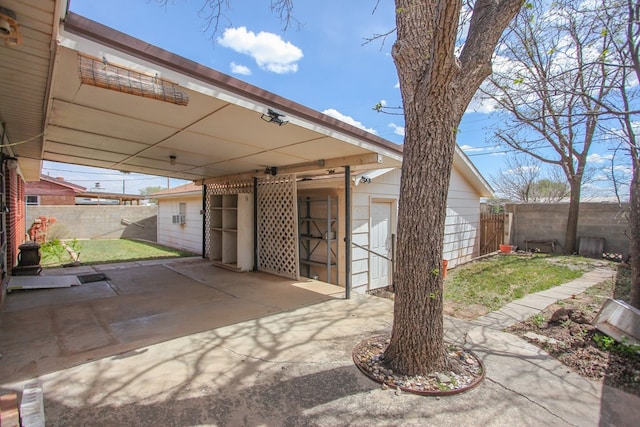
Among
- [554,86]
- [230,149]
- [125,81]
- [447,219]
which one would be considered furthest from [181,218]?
[554,86]

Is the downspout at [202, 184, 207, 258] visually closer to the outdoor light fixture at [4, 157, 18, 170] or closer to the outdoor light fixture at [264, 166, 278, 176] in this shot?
the outdoor light fixture at [264, 166, 278, 176]

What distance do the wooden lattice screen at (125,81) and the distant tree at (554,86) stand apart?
3339mm

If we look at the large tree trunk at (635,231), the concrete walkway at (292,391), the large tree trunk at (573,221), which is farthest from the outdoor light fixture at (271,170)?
the large tree trunk at (573,221)

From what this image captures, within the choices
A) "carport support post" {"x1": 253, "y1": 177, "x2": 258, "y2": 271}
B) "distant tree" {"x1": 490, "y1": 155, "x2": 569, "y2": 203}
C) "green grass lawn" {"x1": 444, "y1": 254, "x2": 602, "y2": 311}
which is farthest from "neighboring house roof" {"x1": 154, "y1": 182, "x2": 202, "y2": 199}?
"distant tree" {"x1": 490, "y1": 155, "x2": 569, "y2": 203}

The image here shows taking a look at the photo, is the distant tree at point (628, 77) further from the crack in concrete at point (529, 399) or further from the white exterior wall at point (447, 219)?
the white exterior wall at point (447, 219)

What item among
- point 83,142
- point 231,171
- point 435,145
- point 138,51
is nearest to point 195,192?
point 231,171

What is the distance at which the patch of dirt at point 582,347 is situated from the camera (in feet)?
9.12

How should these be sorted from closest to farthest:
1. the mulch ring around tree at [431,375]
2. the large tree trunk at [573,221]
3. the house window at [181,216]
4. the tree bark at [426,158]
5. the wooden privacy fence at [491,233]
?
the mulch ring around tree at [431,375] → the tree bark at [426,158] → the large tree trunk at [573,221] → the wooden privacy fence at [491,233] → the house window at [181,216]

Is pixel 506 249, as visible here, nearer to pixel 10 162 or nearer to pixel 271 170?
pixel 271 170

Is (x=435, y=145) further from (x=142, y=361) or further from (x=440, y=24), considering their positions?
(x=142, y=361)

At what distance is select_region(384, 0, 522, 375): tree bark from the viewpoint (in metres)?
2.68

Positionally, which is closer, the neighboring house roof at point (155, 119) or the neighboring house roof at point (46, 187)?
the neighboring house roof at point (155, 119)

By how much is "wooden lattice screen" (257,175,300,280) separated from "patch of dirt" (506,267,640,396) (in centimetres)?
412

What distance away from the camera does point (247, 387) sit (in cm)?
260
